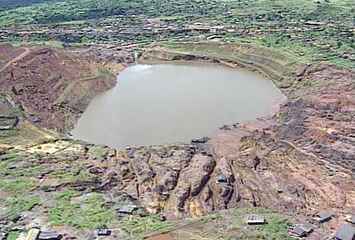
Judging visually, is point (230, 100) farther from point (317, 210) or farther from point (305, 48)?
point (317, 210)

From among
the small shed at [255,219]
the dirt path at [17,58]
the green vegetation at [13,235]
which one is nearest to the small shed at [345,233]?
the small shed at [255,219]

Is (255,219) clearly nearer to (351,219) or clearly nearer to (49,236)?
(351,219)

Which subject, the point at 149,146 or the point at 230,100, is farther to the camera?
the point at 230,100

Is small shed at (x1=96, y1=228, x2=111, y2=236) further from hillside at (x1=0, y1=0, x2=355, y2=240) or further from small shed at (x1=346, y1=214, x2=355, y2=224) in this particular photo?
small shed at (x1=346, y1=214, x2=355, y2=224)

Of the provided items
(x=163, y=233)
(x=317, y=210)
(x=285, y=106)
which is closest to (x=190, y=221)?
(x=163, y=233)

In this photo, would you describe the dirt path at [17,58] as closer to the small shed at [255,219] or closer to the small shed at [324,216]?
the small shed at [255,219]

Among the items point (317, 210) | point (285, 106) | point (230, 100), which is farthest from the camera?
point (230, 100)

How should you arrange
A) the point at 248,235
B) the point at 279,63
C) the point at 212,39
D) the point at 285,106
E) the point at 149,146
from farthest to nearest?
the point at 212,39
the point at 279,63
the point at 285,106
the point at 149,146
the point at 248,235

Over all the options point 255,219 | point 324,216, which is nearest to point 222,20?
point 324,216
